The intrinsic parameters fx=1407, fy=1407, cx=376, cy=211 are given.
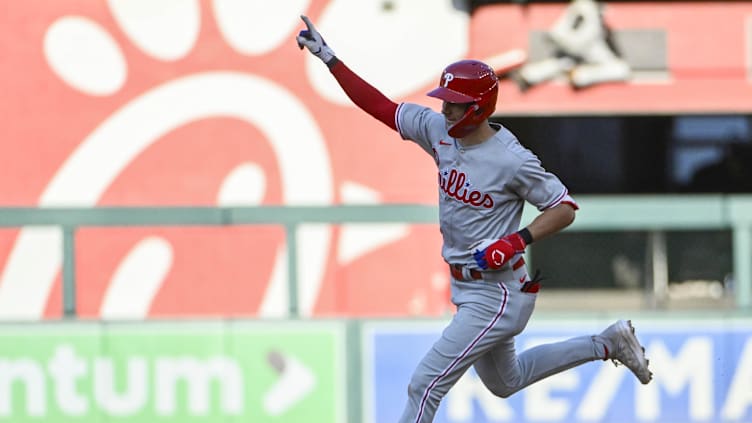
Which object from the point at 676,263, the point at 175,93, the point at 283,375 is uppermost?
the point at 175,93

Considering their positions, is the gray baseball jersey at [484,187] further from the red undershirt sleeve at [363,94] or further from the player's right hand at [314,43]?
the player's right hand at [314,43]

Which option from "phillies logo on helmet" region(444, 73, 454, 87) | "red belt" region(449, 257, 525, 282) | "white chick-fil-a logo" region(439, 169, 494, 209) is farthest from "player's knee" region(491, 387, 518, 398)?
"phillies logo on helmet" region(444, 73, 454, 87)

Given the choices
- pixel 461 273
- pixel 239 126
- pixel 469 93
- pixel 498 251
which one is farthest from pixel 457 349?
pixel 239 126

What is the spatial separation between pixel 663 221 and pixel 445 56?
2129mm

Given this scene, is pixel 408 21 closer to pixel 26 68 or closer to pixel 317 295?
pixel 317 295

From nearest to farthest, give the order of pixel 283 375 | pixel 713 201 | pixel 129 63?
1. pixel 283 375
2. pixel 713 201
3. pixel 129 63

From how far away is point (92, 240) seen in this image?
1137cm

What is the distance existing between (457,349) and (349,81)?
1.26m

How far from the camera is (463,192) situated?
5934 millimetres

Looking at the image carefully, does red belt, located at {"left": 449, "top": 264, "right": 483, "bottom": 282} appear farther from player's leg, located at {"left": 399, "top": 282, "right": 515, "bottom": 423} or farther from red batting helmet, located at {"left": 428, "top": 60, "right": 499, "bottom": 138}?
red batting helmet, located at {"left": 428, "top": 60, "right": 499, "bottom": 138}

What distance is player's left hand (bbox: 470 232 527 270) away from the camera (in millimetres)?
5801

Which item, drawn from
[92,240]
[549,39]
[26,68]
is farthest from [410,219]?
[26,68]

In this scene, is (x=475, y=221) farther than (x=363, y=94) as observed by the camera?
No

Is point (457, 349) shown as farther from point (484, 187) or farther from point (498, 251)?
point (484, 187)
